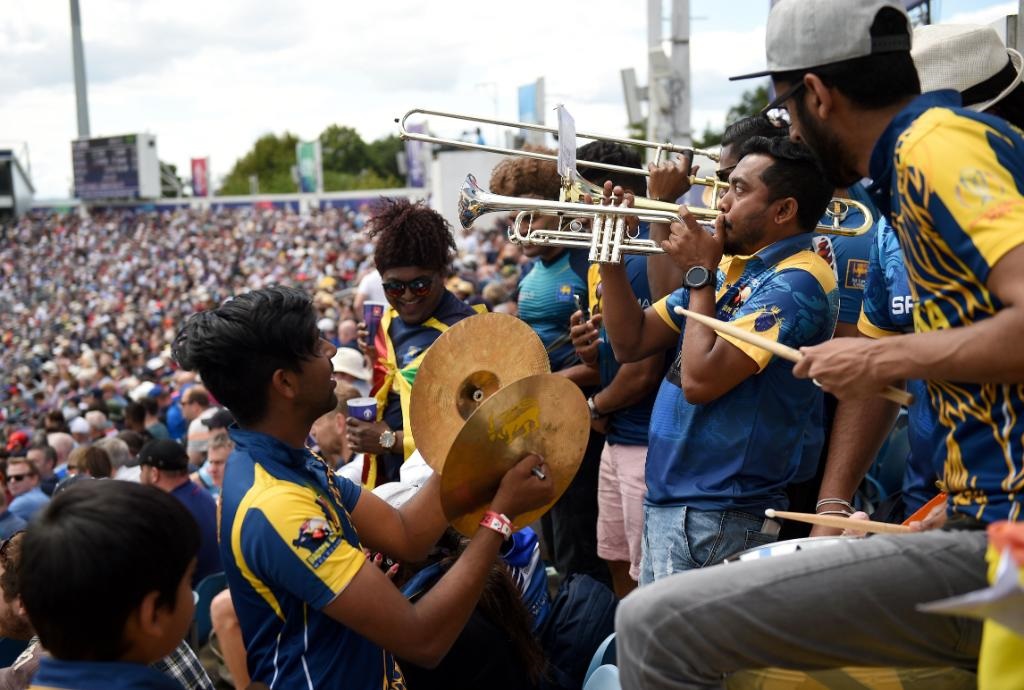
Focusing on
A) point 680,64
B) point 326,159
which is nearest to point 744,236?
point 680,64

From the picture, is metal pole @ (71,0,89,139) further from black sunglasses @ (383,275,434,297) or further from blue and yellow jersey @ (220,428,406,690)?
blue and yellow jersey @ (220,428,406,690)

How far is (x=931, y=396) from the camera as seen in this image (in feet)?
6.72

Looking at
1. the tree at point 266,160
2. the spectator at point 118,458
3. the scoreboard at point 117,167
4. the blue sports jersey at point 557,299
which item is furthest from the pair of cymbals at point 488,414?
the tree at point 266,160

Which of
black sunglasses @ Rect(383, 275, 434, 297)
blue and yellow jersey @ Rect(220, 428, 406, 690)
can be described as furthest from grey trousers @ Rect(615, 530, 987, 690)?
black sunglasses @ Rect(383, 275, 434, 297)

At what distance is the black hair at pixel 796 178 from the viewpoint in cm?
330

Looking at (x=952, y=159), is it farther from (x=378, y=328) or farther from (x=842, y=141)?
(x=378, y=328)

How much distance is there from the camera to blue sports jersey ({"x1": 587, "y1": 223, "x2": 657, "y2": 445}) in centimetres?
429

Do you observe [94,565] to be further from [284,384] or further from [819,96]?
[819,96]

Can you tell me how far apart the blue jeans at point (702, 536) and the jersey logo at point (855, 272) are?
125 cm

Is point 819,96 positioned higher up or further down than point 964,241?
higher up

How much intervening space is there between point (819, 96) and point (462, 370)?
133 centimetres

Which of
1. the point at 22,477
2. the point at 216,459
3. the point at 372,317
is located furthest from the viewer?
the point at 22,477

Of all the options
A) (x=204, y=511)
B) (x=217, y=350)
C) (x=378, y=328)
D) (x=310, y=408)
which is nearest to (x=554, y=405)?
(x=310, y=408)

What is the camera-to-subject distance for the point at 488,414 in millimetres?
2484
